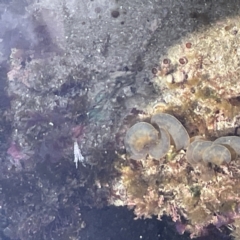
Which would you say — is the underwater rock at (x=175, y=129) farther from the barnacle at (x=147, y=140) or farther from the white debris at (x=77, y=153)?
the white debris at (x=77, y=153)

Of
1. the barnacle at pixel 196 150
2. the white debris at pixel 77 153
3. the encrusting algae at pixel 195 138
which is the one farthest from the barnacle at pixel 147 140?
the white debris at pixel 77 153

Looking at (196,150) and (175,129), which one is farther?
(175,129)

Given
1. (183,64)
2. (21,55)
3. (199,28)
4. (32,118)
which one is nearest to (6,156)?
(32,118)

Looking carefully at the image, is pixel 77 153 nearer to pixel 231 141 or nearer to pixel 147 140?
pixel 147 140

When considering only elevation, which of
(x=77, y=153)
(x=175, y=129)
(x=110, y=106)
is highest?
(x=175, y=129)

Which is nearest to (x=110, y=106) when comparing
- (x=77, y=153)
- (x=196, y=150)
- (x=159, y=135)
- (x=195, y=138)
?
(x=77, y=153)

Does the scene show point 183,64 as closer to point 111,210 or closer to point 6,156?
point 111,210

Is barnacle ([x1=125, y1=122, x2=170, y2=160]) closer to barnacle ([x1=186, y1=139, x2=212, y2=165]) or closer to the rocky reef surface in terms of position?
the rocky reef surface
